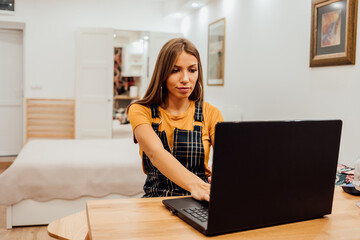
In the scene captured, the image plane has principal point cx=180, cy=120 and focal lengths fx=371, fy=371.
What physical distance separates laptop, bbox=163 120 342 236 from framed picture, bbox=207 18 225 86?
3.86 meters

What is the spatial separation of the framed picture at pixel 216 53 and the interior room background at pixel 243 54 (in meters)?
0.09

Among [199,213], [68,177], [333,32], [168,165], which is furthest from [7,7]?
[199,213]

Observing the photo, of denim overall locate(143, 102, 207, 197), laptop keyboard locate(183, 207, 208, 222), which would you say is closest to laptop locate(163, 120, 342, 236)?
laptop keyboard locate(183, 207, 208, 222)

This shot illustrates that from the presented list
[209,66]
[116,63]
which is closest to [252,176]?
[209,66]

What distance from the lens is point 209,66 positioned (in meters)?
5.29

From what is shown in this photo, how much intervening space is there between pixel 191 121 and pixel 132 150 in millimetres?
2132

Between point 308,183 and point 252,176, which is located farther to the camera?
point 308,183

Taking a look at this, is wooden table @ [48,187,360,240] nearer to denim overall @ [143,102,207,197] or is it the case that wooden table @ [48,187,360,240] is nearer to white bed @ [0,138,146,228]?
denim overall @ [143,102,207,197]

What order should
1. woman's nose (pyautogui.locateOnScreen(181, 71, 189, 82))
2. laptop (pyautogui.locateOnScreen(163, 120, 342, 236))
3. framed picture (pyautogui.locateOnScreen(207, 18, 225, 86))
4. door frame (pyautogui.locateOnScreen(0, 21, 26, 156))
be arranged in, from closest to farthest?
laptop (pyautogui.locateOnScreen(163, 120, 342, 236)) → woman's nose (pyautogui.locateOnScreen(181, 71, 189, 82)) → framed picture (pyautogui.locateOnScreen(207, 18, 225, 86)) → door frame (pyautogui.locateOnScreen(0, 21, 26, 156))

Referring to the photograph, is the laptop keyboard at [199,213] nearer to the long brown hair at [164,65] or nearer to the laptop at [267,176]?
the laptop at [267,176]

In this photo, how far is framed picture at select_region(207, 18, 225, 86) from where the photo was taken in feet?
15.8

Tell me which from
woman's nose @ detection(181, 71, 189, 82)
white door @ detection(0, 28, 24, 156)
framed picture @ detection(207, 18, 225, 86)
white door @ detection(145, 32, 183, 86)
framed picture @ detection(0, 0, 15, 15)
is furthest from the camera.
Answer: white door @ detection(145, 32, 183, 86)

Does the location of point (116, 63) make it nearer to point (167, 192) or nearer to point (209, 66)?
point (209, 66)

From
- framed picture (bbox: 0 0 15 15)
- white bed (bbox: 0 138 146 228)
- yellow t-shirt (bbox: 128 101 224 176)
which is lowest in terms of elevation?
white bed (bbox: 0 138 146 228)
